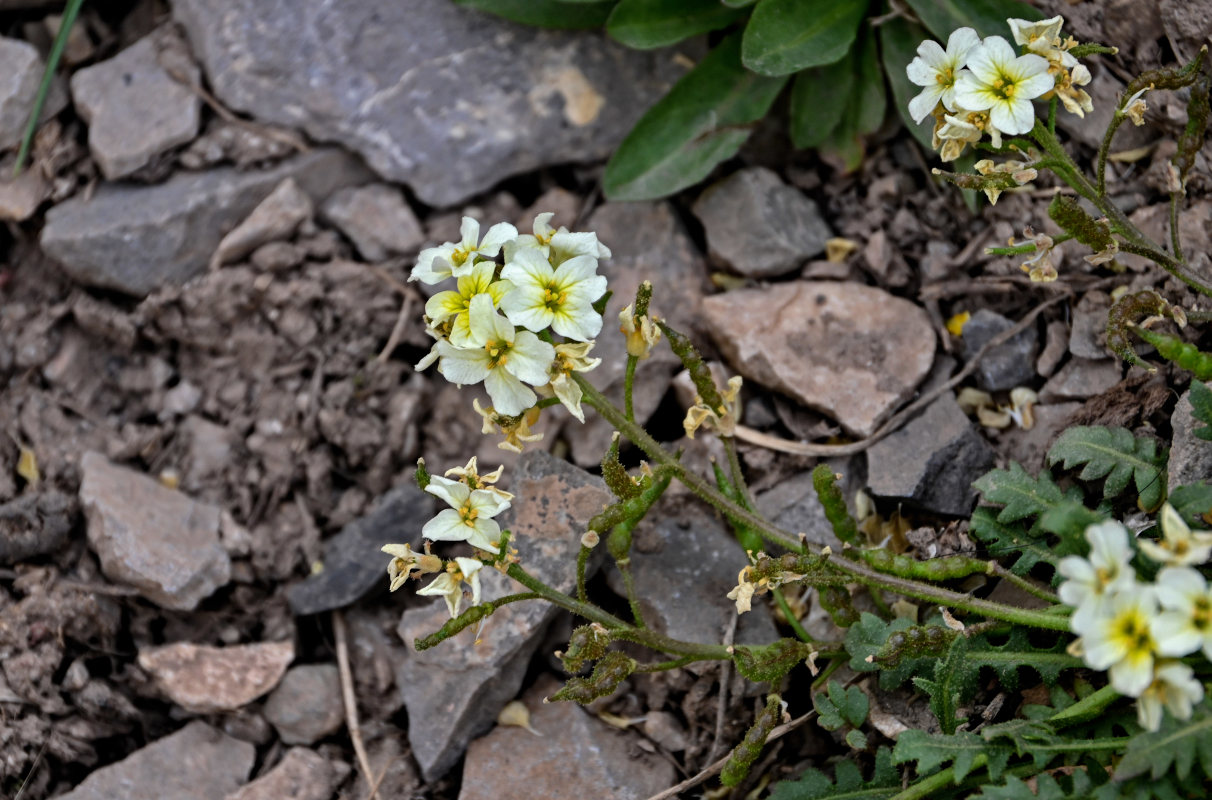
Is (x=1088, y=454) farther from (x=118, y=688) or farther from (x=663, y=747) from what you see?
(x=118, y=688)

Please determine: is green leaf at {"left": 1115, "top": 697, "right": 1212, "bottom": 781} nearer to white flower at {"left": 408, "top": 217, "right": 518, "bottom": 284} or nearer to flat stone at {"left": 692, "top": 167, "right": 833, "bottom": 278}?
white flower at {"left": 408, "top": 217, "right": 518, "bottom": 284}

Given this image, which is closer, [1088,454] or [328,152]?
[1088,454]

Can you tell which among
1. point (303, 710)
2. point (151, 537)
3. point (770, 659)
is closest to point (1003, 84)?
point (770, 659)

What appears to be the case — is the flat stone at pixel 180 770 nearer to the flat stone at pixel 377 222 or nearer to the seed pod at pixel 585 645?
the seed pod at pixel 585 645

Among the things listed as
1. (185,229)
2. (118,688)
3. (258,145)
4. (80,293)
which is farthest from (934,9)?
(118,688)

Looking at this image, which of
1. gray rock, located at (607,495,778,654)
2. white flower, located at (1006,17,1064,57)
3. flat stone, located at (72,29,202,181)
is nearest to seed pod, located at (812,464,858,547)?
gray rock, located at (607,495,778,654)

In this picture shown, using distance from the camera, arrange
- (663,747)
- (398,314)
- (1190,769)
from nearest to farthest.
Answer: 1. (1190,769)
2. (663,747)
3. (398,314)
